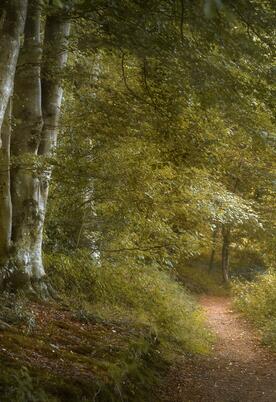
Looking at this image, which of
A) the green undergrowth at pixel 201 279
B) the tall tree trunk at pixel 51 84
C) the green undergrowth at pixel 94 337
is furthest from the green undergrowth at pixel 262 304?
the tall tree trunk at pixel 51 84

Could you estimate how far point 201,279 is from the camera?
2398cm

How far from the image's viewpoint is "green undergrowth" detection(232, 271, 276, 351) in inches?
495

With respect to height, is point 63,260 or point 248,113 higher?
point 248,113

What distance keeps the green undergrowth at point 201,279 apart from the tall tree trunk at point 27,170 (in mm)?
13017

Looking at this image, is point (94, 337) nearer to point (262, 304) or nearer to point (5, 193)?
point (5, 193)

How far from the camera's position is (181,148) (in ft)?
25.6

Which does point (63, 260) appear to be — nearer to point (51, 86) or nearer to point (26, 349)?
point (51, 86)

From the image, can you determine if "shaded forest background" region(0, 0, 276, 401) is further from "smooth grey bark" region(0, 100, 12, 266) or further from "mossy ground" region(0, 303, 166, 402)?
"smooth grey bark" region(0, 100, 12, 266)

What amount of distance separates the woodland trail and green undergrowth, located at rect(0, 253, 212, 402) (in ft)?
1.11

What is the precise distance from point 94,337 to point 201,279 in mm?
17222

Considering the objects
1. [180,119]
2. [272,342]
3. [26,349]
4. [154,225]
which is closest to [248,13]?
[180,119]

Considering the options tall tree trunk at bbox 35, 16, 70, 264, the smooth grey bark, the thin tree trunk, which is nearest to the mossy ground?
the smooth grey bark

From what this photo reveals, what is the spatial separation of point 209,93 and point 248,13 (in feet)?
4.20

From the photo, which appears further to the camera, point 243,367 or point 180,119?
point 243,367
